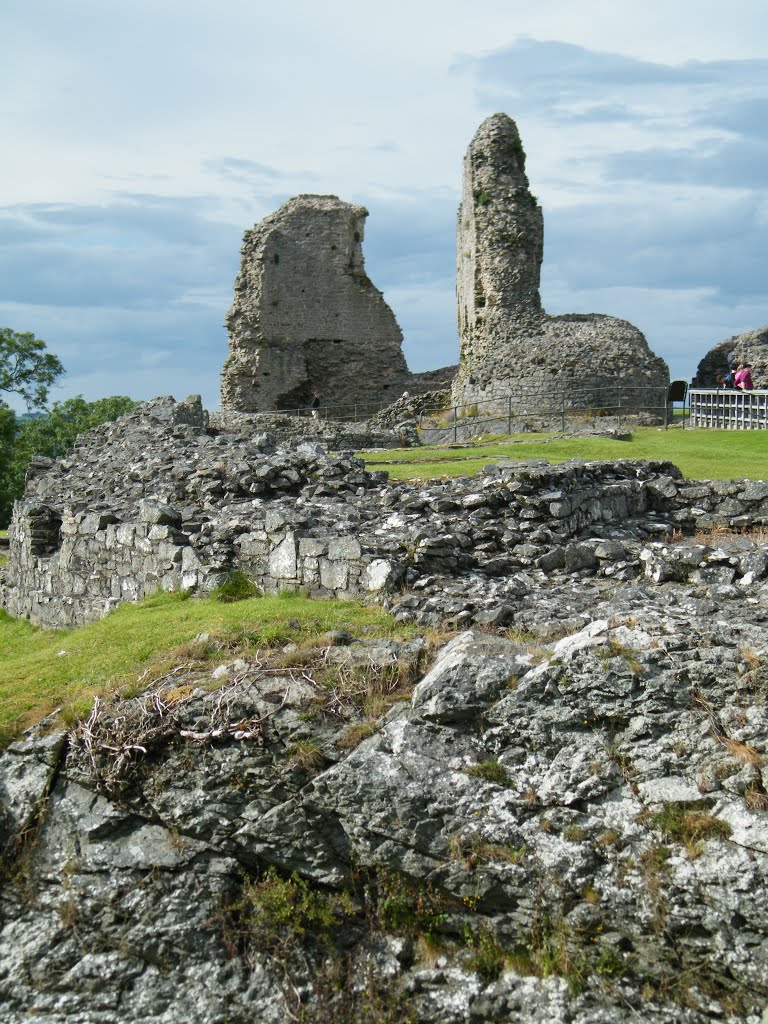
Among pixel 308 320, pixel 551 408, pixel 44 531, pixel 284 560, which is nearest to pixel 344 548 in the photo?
pixel 284 560

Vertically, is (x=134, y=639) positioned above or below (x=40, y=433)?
below

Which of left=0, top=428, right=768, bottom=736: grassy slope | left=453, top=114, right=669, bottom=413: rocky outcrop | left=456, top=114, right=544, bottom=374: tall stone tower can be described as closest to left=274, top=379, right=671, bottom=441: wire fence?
left=453, top=114, right=669, bottom=413: rocky outcrop

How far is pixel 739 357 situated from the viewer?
34344mm

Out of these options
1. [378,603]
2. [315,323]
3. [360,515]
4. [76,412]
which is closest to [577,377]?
[315,323]

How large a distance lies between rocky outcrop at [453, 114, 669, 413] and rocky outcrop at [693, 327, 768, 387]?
10.5ft

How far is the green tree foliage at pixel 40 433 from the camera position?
133 feet

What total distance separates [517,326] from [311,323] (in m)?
10.4

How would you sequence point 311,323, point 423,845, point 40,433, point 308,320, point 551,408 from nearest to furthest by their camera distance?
1. point 423,845
2. point 551,408
3. point 308,320
4. point 311,323
5. point 40,433

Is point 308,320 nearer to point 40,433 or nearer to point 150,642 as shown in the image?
point 40,433

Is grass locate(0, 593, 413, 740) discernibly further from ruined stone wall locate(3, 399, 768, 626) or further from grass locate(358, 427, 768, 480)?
grass locate(358, 427, 768, 480)

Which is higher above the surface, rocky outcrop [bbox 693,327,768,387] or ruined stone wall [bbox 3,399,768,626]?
rocky outcrop [bbox 693,327,768,387]

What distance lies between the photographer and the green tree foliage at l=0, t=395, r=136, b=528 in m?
40.6

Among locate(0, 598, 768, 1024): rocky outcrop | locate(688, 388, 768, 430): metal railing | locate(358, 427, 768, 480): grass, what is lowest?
locate(0, 598, 768, 1024): rocky outcrop

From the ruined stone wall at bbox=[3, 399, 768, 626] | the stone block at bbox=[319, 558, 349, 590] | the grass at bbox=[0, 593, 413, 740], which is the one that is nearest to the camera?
the grass at bbox=[0, 593, 413, 740]
